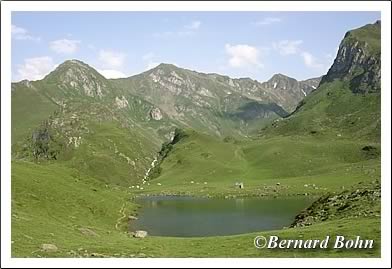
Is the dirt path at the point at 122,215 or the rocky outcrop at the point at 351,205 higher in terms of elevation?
the rocky outcrop at the point at 351,205

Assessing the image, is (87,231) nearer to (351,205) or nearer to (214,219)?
(351,205)

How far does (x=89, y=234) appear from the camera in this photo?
64.6 metres

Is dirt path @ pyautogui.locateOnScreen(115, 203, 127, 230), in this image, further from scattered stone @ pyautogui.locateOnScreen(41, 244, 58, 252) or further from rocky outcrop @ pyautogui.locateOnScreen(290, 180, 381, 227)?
scattered stone @ pyautogui.locateOnScreen(41, 244, 58, 252)

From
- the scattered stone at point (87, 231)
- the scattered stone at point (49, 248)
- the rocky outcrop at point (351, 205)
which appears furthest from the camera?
the scattered stone at point (87, 231)

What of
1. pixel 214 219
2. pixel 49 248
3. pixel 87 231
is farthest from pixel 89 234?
pixel 214 219

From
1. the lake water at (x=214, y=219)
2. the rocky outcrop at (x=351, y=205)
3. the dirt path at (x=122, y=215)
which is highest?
the rocky outcrop at (x=351, y=205)

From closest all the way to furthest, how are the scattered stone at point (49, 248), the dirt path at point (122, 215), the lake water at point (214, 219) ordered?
the scattered stone at point (49, 248)
the lake water at point (214, 219)
the dirt path at point (122, 215)

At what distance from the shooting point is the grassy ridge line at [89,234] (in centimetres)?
4625

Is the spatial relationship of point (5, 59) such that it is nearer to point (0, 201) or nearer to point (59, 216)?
point (0, 201)

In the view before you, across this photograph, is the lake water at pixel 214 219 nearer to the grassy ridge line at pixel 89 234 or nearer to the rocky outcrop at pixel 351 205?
the grassy ridge line at pixel 89 234

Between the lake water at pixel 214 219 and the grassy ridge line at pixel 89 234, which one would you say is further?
the lake water at pixel 214 219

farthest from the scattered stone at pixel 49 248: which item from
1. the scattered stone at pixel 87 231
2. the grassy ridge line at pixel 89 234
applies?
the scattered stone at pixel 87 231

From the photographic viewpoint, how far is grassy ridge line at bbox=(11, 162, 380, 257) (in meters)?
46.2

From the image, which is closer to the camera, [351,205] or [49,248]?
[49,248]
